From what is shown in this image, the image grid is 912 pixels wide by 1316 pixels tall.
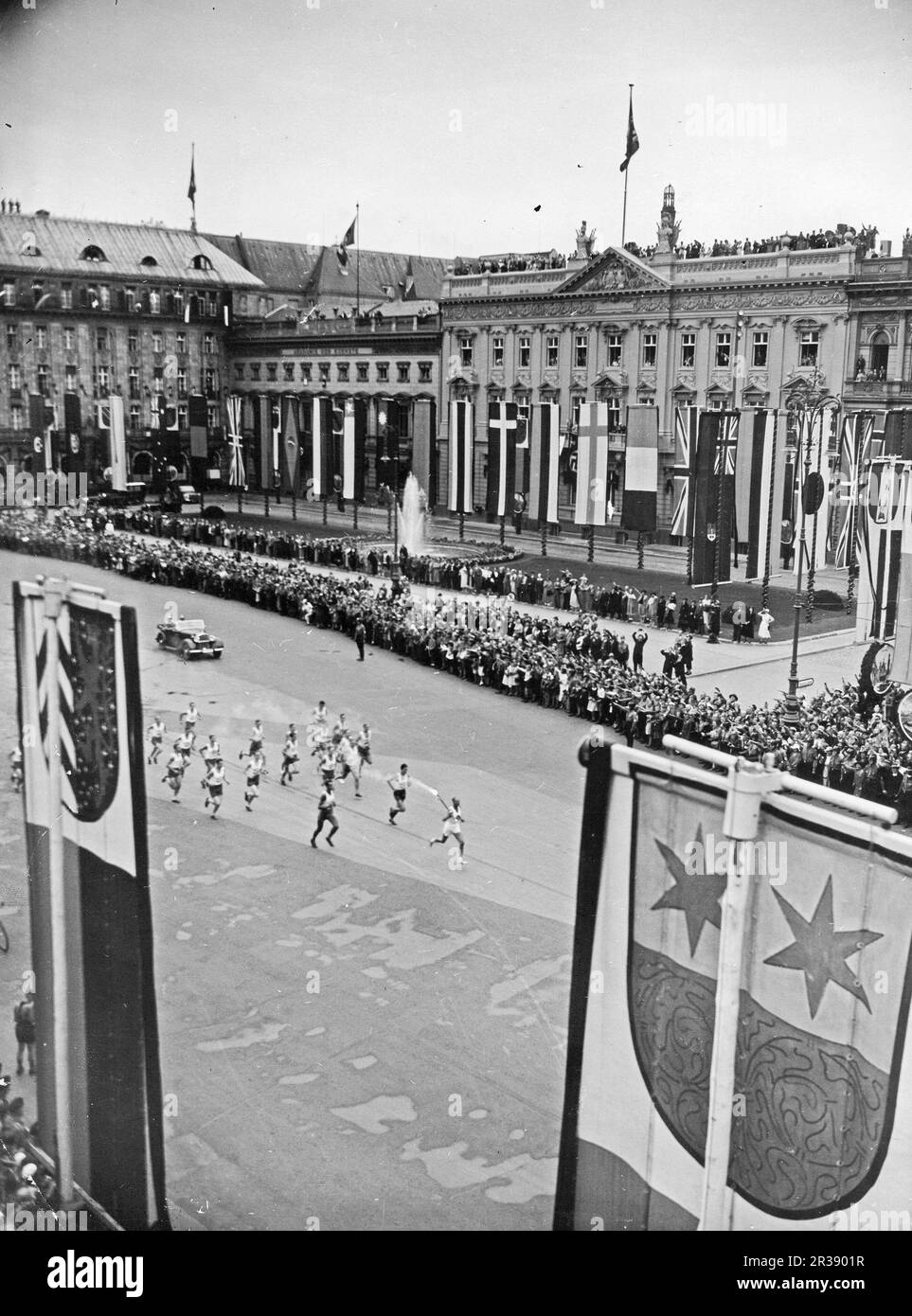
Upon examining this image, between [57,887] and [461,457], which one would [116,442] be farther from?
[57,887]

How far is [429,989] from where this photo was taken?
45.4 ft

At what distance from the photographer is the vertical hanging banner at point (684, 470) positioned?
585 inches

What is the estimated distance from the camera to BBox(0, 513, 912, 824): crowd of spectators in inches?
521

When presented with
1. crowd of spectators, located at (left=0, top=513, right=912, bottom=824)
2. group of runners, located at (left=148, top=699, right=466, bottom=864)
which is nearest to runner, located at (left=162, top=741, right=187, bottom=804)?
group of runners, located at (left=148, top=699, right=466, bottom=864)

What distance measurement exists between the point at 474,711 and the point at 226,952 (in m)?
4.88

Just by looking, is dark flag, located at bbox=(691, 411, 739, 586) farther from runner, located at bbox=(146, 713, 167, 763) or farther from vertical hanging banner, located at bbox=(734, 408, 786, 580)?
runner, located at bbox=(146, 713, 167, 763)

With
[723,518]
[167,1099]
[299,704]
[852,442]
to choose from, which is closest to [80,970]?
[167,1099]

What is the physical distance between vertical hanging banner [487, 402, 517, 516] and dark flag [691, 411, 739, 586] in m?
2.92

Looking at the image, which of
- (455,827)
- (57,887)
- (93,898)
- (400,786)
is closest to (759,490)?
(455,827)

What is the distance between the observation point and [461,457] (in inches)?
727

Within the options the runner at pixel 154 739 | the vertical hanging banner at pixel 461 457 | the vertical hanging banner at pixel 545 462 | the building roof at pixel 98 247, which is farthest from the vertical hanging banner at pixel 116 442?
the vertical hanging banner at pixel 545 462

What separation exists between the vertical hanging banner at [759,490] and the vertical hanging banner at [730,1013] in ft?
17.3

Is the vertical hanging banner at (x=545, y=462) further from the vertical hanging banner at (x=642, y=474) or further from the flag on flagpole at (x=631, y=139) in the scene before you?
the flag on flagpole at (x=631, y=139)
